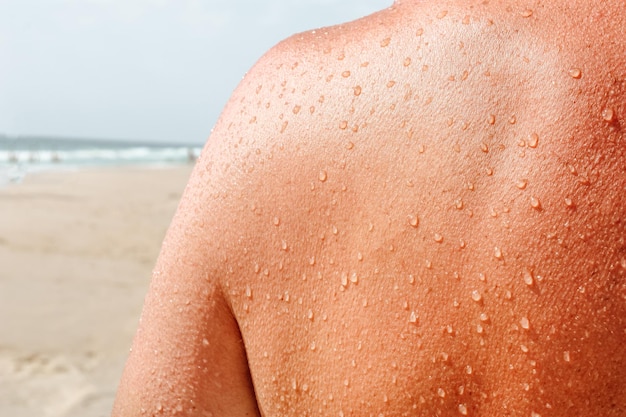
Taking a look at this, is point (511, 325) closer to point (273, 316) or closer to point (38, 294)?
point (273, 316)

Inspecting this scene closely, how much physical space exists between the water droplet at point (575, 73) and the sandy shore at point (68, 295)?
10.5ft

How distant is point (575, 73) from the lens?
1.65 ft

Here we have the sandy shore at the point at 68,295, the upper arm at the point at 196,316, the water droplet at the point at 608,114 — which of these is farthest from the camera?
the sandy shore at the point at 68,295

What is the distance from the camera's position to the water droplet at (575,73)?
0.50 meters

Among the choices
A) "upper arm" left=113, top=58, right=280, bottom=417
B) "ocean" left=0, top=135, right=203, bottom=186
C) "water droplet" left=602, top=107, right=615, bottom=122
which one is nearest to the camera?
"water droplet" left=602, top=107, right=615, bottom=122

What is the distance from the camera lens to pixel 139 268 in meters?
6.28

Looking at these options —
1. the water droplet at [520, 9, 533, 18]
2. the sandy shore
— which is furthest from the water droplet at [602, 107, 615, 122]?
the sandy shore

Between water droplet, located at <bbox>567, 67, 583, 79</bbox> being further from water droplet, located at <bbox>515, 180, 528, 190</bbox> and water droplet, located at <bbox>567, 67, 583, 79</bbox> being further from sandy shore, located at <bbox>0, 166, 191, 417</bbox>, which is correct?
sandy shore, located at <bbox>0, 166, 191, 417</bbox>

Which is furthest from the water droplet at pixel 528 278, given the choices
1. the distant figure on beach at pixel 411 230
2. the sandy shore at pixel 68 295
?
the sandy shore at pixel 68 295

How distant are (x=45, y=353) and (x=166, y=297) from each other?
384 cm

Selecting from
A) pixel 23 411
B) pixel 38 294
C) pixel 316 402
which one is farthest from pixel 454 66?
pixel 38 294

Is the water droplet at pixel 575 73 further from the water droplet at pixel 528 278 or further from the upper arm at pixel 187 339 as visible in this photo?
the upper arm at pixel 187 339

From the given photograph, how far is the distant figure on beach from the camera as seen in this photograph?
498 mm

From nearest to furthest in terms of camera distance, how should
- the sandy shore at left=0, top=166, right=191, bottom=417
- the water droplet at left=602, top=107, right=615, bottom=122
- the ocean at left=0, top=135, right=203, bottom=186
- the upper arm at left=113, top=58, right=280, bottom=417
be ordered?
the water droplet at left=602, top=107, right=615, bottom=122, the upper arm at left=113, top=58, right=280, bottom=417, the sandy shore at left=0, top=166, right=191, bottom=417, the ocean at left=0, top=135, right=203, bottom=186
